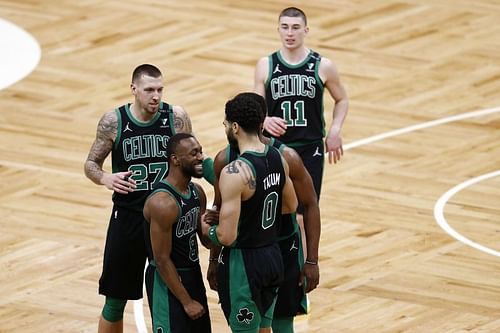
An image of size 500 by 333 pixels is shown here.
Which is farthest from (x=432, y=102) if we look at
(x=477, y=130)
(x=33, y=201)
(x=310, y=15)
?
(x=33, y=201)

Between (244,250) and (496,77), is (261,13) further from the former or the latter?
(244,250)

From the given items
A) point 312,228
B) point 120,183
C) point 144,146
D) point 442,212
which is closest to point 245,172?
point 312,228

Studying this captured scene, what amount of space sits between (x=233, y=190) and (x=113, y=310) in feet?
5.80

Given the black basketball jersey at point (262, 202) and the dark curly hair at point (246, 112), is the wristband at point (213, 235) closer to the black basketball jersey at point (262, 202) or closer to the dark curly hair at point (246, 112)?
the black basketball jersey at point (262, 202)

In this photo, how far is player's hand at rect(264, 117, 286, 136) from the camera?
10039 millimetres

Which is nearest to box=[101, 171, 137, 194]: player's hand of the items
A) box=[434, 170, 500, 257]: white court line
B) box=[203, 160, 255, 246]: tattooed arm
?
box=[203, 160, 255, 246]: tattooed arm

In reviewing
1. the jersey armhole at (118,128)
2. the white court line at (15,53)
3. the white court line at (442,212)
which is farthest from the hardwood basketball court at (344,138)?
the jersey armhole at (118,128)

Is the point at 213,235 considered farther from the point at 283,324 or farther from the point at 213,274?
Result: the point at 283,324

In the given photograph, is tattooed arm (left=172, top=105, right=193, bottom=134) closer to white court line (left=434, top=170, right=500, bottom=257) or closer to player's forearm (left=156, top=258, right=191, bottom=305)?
player's forearm (left=156, top=258, right=191, bottom=305)

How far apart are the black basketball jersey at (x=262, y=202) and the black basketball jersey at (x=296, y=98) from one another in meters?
2.21

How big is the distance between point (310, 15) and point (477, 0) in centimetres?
228

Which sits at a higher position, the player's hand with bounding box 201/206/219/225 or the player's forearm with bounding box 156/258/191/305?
the player's hand with bounding box 201/206/219/225

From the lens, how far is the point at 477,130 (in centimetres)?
1453

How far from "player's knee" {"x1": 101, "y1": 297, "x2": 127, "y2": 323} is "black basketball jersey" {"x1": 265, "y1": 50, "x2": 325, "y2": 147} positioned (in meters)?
1.88
